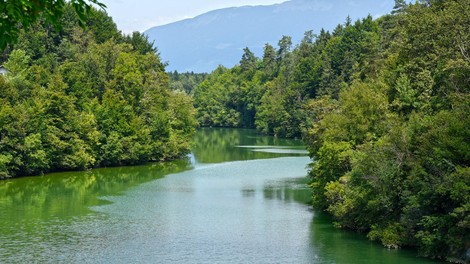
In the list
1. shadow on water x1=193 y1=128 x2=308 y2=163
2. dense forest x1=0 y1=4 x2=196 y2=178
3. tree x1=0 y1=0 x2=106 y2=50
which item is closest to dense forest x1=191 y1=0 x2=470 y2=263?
tree x1=0 y1=0 x2=106 y2=50

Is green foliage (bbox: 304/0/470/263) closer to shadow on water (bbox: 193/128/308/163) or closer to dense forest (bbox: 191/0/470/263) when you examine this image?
dense forest (bbox: 191/0/470/263)

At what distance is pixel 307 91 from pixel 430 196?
280 feet

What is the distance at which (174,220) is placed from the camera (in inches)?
1473

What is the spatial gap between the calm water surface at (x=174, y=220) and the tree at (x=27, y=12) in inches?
860

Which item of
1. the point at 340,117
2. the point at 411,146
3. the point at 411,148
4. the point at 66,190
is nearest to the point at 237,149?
the point at 66,190

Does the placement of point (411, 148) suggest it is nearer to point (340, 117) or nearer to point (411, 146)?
point (411, 146)

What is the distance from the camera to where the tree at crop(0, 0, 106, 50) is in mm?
6668

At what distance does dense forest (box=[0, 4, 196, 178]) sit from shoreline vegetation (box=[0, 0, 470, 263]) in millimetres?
146

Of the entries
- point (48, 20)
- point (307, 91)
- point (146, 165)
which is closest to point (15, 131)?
point (146, 165)

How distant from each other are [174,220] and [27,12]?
31.1m

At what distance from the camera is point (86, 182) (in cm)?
5475

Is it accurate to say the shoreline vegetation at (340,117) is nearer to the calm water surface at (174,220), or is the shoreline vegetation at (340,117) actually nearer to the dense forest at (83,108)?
the dense forest at (83,108)

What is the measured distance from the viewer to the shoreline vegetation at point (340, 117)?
28688mm

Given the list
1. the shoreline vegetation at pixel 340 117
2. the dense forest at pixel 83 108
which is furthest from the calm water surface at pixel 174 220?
the dense forest at pixel 83 108
